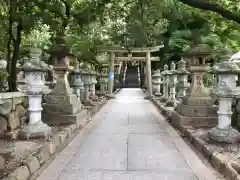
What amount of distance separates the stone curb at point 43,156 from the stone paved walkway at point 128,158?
12cm

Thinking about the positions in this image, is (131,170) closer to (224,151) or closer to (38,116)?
(224,151)

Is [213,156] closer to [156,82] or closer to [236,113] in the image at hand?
[236,113]

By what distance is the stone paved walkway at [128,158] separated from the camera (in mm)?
3965

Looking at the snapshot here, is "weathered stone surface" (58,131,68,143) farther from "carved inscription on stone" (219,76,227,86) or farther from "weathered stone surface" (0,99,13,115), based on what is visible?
"carved inscription on stone" (219,76,227,86)

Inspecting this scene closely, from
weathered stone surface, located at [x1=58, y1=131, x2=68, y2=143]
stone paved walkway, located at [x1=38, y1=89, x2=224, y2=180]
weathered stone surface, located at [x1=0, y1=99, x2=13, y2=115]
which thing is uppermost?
weathered stone surface, located at [x1=0, y1=99, x2=13, y2=115]

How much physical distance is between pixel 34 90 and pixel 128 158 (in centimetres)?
215

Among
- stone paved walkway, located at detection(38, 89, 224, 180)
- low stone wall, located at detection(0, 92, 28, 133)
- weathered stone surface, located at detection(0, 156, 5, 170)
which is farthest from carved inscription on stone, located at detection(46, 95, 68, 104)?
weathered stone surface, located at detection(0, 156, 5, 170)

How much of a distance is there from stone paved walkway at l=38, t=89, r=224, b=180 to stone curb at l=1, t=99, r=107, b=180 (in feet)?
0.39

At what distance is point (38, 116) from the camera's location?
18.0 ft

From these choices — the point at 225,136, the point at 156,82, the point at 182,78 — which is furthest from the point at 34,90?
the point at 156,82

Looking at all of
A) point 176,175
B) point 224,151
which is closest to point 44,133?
point 176,175

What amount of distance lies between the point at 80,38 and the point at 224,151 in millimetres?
8242

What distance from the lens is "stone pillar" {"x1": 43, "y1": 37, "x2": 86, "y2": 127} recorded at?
6.99 metres

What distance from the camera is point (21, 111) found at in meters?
6.42
